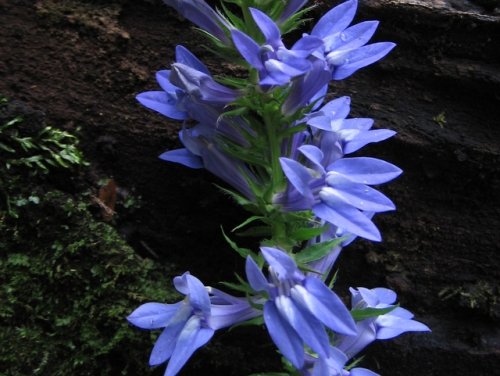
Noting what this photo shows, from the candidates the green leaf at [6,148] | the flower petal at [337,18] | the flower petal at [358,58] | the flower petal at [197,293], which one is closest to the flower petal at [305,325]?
the flower petal at [197,293]

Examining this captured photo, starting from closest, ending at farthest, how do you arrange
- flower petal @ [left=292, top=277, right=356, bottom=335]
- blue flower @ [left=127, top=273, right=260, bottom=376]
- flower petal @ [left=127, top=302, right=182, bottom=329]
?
flower petal @ [left=292, top=277, right=356, bottom=335] < blue flower @ [left=127, top=273, right=260, bottom=376] < flower petal @ [left=127, top=302, right=182, bottom=329]

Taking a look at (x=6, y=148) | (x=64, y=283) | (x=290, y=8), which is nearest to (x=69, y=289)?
(x=64, y=283)

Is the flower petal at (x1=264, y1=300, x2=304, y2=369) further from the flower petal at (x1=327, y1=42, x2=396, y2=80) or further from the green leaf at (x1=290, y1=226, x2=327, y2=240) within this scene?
the flower petal at (x1=327, y1=42, x2=396, y2=80)

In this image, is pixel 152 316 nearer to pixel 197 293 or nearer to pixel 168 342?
pixel 168 342

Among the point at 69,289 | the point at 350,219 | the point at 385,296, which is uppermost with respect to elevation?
the point at 350,219

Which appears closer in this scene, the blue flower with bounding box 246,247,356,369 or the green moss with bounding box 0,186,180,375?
the blue flower with bounding box 246,247,356,369

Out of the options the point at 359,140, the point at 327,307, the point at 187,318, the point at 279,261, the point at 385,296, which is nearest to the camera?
the point at 327,307

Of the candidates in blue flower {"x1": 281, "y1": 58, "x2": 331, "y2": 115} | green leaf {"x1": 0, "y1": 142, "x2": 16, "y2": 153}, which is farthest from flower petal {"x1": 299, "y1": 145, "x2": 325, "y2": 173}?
green leaf {"x1": 0, "y1": 142, "x2": 16, "y2": 153}

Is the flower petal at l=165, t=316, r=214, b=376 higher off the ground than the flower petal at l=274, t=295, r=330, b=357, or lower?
lower

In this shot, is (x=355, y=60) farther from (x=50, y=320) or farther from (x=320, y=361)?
→ (x=50, y=320)
